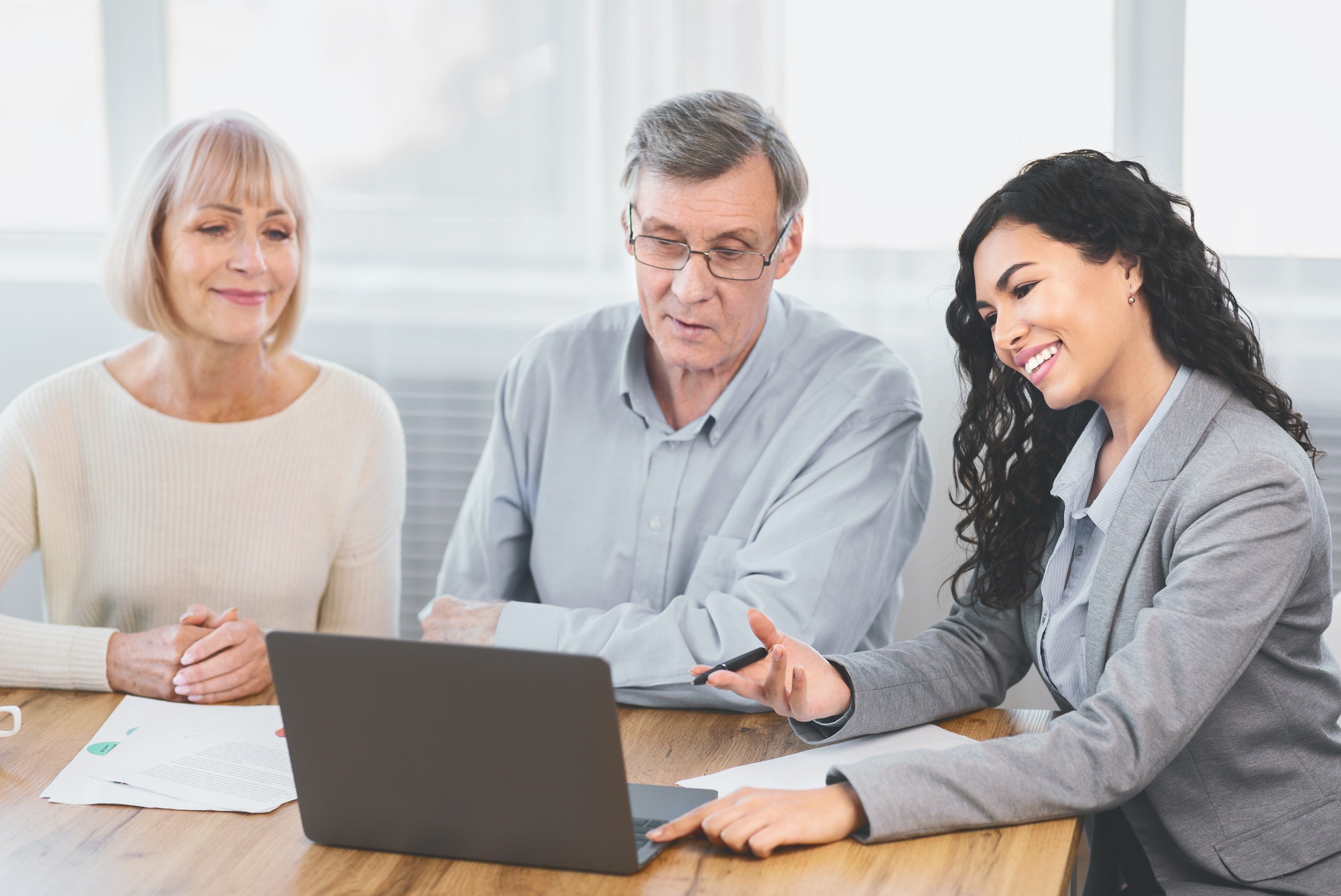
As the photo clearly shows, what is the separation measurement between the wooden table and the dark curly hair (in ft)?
1.56

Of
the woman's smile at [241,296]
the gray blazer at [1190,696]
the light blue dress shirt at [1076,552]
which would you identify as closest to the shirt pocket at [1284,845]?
the gray blazer at [1190,696]

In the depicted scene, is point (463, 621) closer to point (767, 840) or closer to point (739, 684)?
point (739, 684)

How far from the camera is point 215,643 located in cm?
157

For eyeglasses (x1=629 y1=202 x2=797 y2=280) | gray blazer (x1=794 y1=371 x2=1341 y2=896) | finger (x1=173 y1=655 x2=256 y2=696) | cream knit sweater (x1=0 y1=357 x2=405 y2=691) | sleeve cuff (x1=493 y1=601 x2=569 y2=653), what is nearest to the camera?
gray blazer (x1=794 y1=371 x2=1341 y2=896)

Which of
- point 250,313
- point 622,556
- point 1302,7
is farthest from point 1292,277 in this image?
point 250,313

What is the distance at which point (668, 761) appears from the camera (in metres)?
1.34

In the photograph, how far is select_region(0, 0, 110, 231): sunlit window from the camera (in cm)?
274

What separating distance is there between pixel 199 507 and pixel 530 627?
679 millimetres

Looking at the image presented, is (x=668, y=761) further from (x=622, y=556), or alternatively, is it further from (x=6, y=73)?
(x=6, y=73)

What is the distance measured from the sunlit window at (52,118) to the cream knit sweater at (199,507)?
0.99m

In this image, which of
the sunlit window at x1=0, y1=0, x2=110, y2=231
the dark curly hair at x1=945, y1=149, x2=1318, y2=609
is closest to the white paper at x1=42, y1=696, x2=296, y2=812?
the dark curly hair at x1=945, y1=149, x2=1318, y2=609

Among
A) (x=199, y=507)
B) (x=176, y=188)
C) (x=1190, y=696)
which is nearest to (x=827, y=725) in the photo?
(x=1190, y=696)

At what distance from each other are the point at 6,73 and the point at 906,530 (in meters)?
2.26

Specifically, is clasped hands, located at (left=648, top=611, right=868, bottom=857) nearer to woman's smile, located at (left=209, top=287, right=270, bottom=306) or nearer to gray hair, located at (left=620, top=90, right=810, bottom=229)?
gray hair, located at (left=620, top=90, right=810, bottom=229)
